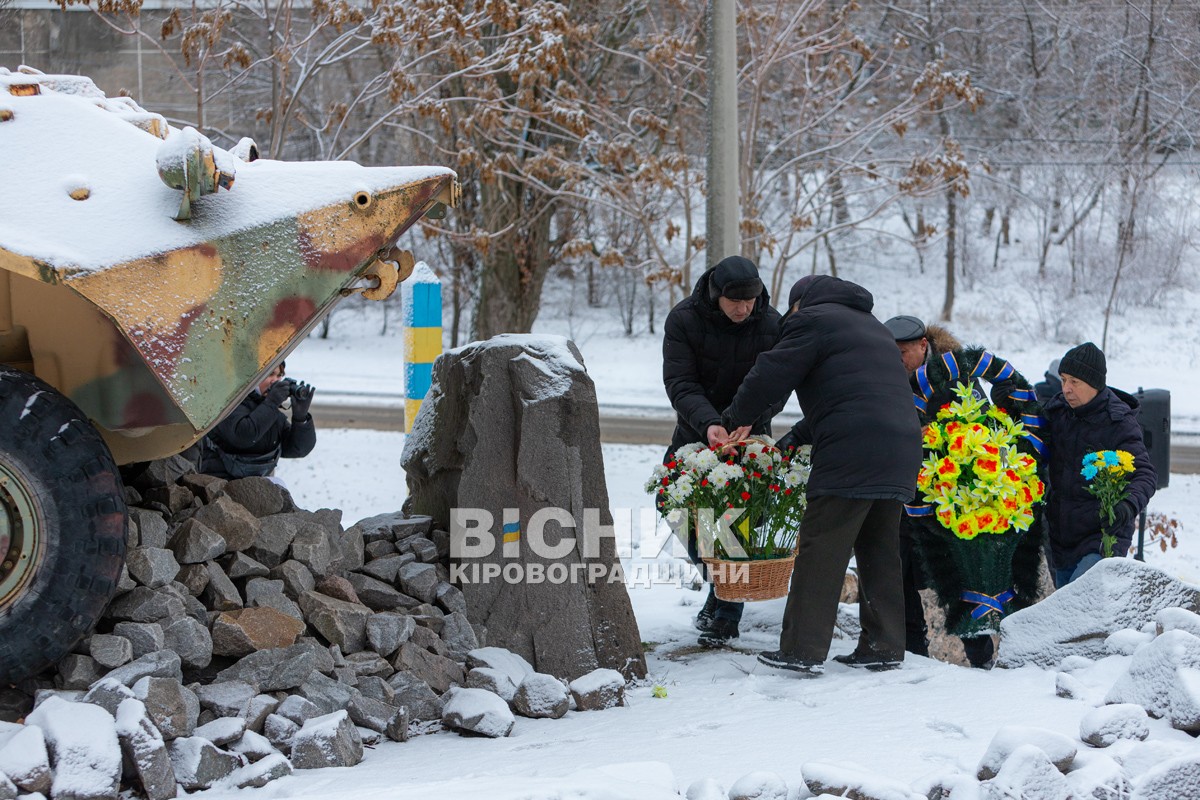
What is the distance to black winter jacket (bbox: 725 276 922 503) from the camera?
461 cm

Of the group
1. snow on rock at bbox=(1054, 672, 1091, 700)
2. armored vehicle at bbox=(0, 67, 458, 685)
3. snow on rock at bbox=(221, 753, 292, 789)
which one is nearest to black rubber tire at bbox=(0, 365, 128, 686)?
armored vehicle at bbox=(0, 67, 458, 685)

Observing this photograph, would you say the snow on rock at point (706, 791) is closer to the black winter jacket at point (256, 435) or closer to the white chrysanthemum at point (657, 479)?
the white chrysanthemum at point (657, 479)

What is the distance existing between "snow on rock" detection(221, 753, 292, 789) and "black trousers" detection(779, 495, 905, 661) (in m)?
2.13

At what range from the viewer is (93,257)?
3375 millimetres

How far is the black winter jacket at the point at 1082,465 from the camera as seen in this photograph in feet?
16.6

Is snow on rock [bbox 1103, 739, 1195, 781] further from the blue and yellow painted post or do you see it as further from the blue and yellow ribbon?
the blue and yellow painted post

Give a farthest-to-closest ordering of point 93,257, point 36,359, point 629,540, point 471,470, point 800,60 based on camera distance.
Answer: point 800,60 → point 629,540 → point 471,470 → point 36,359 → point 93,257

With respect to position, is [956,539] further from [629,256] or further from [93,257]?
[629,256]

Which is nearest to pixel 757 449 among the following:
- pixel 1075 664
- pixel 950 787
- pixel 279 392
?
pixel 1075 664

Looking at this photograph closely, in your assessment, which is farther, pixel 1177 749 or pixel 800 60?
pixel 800 60

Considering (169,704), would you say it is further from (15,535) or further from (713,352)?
(713,352)

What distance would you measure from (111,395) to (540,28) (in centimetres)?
442

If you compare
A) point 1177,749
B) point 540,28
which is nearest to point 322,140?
point 540,28

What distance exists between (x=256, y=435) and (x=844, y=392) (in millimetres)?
2578
